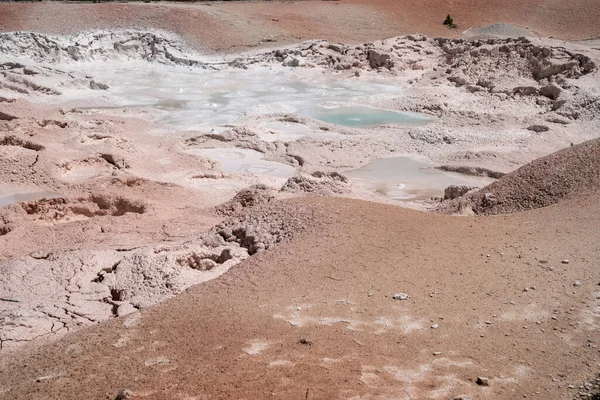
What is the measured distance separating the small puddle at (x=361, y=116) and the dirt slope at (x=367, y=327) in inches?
323

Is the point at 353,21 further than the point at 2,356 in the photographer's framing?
Yes

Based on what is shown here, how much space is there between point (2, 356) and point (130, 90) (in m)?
13.2

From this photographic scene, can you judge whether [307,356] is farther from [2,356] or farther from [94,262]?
[94,262]

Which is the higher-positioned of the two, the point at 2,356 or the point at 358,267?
the point at 358,267

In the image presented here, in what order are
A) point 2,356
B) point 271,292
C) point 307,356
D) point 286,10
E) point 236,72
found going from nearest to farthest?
point 307,356, point 2,356, point 271,292, point 236,72, point 286,10

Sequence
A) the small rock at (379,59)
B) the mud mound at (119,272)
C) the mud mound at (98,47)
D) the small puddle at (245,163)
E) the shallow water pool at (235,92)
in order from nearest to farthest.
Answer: the mud mound at (119,272) < the small puddle at (245,163) < the shallow water pool at (235,92) < the mud mound at (98,47) < the small rock at (379,59)

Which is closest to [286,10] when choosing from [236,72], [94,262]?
[236,72]

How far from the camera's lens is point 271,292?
4.77 meters

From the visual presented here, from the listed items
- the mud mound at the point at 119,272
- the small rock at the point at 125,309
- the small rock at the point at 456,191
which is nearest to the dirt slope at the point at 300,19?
the small rock at the point at 456,191

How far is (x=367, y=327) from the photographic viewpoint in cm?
414

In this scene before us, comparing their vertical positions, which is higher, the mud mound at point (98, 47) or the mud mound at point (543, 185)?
the mud mound at point (98, 47)

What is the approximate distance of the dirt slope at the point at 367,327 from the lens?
3480mm

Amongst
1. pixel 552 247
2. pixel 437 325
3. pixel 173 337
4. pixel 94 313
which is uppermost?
pixel 552 247

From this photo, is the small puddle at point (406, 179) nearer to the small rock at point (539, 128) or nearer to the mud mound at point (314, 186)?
the mud mound at point (314, 186)
